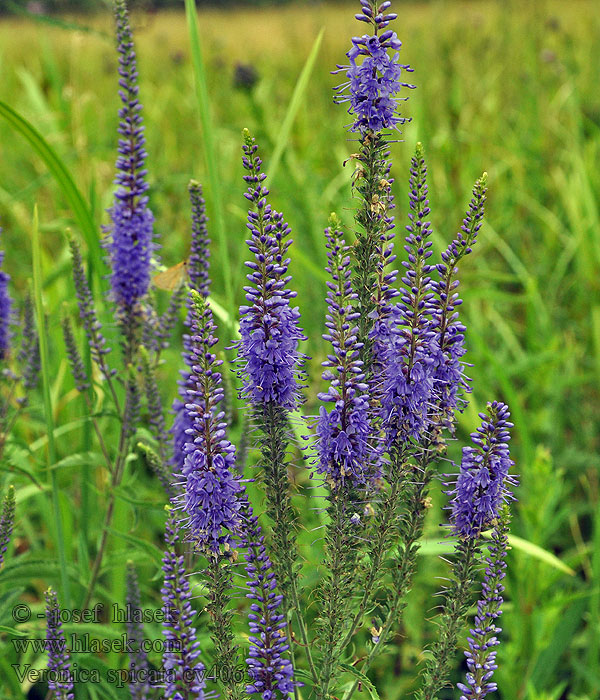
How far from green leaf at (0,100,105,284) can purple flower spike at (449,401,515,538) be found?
2065 millimetres

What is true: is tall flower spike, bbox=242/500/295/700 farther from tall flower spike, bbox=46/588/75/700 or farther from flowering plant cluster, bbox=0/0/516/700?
tall flower spike, bbox=46/588/75/700

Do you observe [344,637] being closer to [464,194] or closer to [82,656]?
[82,656]

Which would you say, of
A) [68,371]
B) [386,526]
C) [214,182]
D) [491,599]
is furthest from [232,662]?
[68,371]

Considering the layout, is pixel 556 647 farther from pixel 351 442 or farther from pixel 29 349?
pixel 29 349

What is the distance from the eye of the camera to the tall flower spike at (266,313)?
5.70 feet

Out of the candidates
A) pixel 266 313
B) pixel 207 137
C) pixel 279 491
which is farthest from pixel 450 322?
pixel 207 137

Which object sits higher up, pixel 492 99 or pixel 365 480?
pixel 492 99

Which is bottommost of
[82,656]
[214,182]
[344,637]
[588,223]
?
[82,656]

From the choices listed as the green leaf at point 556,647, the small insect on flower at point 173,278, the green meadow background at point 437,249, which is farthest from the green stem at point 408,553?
the green leaf at point 556,647

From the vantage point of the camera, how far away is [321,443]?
6.21ft

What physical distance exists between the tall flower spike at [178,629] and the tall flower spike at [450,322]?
2.66 feet

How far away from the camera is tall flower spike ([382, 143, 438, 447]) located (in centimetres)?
184

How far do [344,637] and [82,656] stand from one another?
120 centimetres

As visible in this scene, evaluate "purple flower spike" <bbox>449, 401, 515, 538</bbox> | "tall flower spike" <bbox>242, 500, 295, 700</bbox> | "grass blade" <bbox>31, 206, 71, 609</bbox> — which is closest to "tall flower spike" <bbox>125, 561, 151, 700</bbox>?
"grass blade" <bbox>31, 206, 71, 609</bbox>
